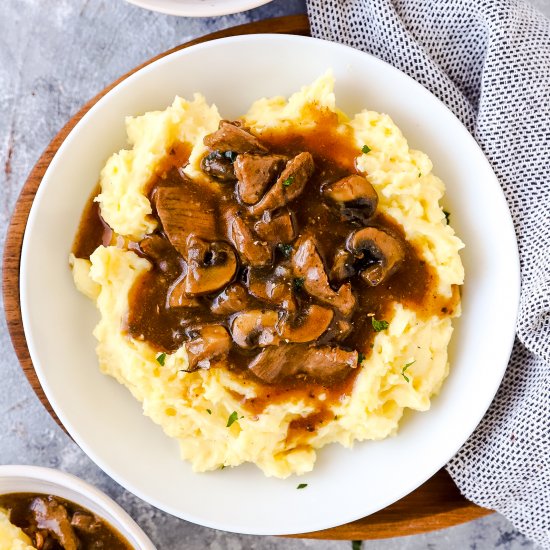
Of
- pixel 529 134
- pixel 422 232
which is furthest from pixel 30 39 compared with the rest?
pixel 529 134

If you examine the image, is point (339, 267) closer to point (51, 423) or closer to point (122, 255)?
point (122, 255)

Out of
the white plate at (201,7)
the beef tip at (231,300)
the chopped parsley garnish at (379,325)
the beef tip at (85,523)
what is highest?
the white plate at (201,7)

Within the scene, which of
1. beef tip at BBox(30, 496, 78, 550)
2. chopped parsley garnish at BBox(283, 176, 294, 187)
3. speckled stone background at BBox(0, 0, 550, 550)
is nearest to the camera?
chopped parsley garnish at BBox(283, 176, 294, 187)

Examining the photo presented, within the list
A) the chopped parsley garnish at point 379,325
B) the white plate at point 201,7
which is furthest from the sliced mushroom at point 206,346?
the white plate at point 201,7

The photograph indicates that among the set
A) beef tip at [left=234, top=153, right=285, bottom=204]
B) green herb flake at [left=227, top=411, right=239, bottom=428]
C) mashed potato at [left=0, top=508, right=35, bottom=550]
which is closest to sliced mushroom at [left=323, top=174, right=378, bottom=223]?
beef tip at [left=234, top=153, right=285, bottom=204]

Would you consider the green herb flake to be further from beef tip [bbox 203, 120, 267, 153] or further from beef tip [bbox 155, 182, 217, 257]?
beef tip [bbox 203, 120, 267, 153]

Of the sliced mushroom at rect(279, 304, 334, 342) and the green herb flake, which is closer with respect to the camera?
the sliced mushroom at rect(279, 304, 334, 342)

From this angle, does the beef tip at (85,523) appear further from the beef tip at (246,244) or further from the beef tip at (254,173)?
the beef tip at (254,173)

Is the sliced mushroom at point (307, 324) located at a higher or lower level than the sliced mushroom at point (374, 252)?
lower
